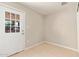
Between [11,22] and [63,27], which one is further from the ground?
[11,22]

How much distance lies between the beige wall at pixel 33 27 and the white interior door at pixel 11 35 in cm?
25

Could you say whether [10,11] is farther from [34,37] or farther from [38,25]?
[34,37]

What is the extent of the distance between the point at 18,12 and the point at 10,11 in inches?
13.6

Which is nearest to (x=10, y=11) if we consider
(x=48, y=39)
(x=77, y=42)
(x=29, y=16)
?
(x=29, y=16)

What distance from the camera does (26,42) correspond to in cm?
326

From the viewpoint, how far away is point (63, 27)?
3.09 meters

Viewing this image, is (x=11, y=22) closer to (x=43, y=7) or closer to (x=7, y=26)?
(x=7, y=26)

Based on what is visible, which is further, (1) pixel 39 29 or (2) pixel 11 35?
(1) pixel 39 29

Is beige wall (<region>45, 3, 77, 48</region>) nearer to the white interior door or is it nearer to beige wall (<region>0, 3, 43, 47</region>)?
beige wall (<region>0, 3, 43, 47</region>)

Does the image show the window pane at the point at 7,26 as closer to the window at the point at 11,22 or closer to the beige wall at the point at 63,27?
the window at the point at 11,22

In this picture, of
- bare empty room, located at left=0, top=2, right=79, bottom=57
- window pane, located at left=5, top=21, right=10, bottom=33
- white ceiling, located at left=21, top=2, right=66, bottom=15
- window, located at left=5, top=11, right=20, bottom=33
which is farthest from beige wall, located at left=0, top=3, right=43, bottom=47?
window pane, located at left=5, top=21, right=10, bottom=33

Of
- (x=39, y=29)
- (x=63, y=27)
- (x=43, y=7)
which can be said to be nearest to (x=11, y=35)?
(x=39, y=29)

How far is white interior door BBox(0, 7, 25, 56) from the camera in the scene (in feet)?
7.54

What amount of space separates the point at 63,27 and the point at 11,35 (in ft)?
5.60
